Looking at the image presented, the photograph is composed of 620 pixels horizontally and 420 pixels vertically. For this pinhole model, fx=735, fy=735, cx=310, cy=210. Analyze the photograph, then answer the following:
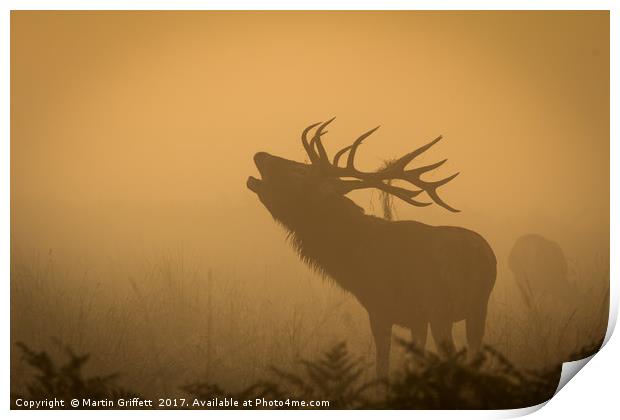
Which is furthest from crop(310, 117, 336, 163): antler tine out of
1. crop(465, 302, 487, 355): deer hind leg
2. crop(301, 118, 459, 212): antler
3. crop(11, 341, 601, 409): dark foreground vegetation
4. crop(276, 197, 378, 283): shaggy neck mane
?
crop(465, 302, 487, 355): deer hind leg

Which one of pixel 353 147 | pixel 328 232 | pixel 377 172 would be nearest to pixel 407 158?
pixel 377 172

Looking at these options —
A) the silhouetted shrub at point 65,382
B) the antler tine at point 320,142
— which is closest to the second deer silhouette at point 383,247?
the antler tine at point 320,142

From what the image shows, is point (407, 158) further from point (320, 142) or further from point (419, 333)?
point (419, 333)

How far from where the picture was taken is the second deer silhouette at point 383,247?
3578mm

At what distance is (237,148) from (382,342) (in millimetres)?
1183

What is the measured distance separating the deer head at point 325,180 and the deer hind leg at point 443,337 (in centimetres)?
57

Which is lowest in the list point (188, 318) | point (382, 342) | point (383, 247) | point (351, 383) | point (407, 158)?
point (351, 383)

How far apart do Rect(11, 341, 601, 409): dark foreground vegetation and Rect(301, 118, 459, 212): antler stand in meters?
0.76

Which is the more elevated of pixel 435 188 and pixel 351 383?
pixel 435 188

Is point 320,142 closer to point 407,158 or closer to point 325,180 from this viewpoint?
point 325,180

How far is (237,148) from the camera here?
3.57 metres
